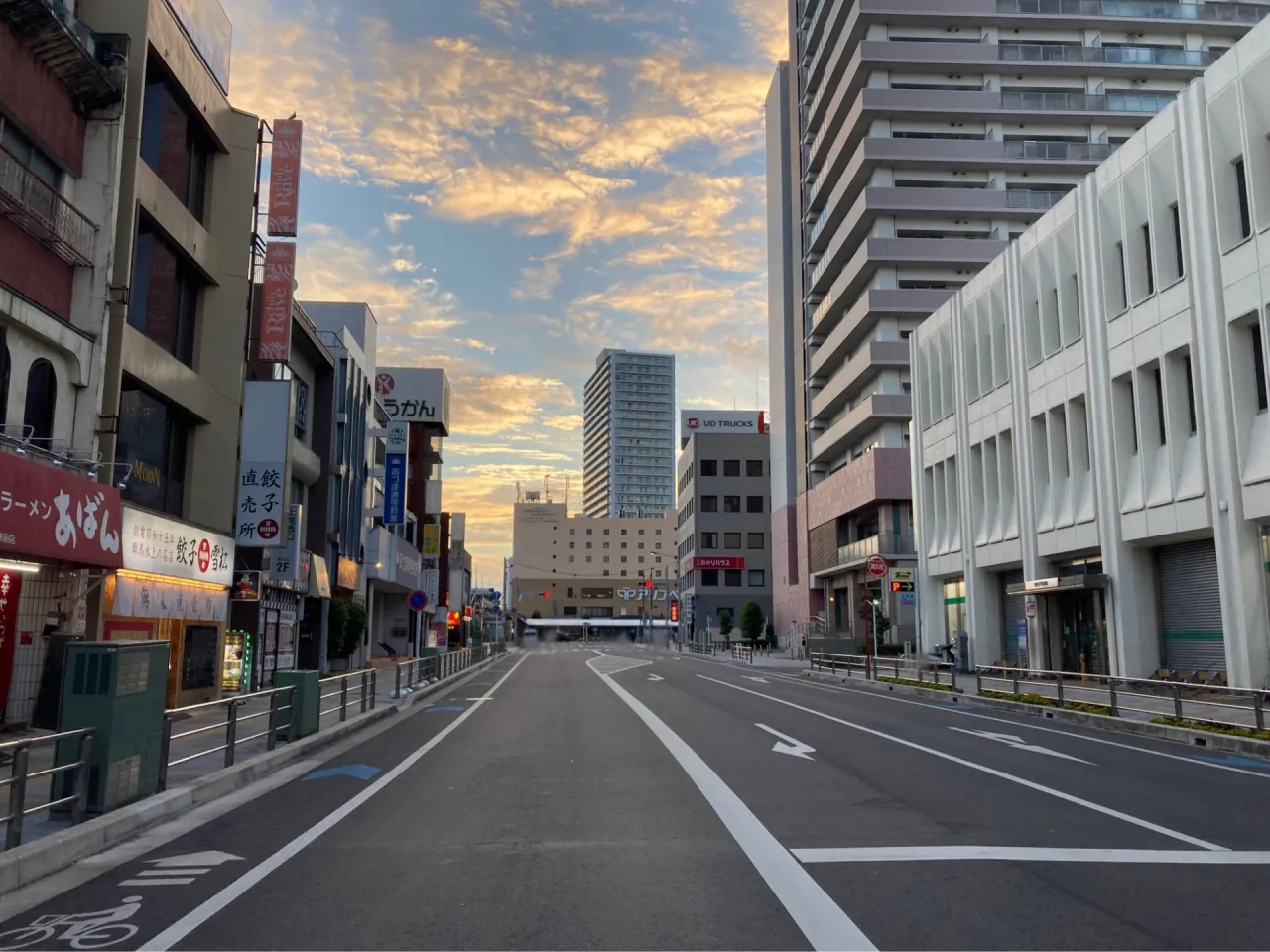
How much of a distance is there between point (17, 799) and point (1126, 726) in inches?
709

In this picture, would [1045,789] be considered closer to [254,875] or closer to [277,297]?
[254,875]

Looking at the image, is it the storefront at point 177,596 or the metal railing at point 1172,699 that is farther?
the storefront at point 177,596

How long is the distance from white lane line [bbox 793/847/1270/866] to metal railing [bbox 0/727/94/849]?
5.85 meters

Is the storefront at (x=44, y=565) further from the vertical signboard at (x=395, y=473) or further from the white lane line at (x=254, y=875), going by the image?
the vertical signboard at (x=395, y=473)

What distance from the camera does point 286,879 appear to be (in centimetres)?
716

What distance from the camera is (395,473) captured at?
48.1m

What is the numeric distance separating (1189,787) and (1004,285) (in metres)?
28.6

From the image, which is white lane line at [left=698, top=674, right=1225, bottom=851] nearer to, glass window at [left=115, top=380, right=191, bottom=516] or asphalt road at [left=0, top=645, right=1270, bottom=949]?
asphalt road at [left=0, top=645, right=1270, bottom=949]

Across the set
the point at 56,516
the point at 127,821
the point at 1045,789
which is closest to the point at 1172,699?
the point at 1045,789

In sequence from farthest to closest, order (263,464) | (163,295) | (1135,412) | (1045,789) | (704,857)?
(1135,412), (263,464), (163,295), (1045,789), (704,857)

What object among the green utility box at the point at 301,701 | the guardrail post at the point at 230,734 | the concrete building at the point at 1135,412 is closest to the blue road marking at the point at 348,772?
the guardrail post at the point at 230,734

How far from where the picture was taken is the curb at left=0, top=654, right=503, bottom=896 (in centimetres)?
721

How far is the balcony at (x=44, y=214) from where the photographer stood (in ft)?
50.2

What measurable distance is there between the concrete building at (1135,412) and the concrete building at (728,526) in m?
61.8
